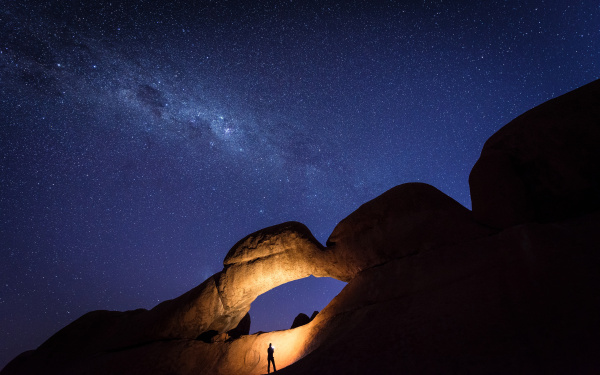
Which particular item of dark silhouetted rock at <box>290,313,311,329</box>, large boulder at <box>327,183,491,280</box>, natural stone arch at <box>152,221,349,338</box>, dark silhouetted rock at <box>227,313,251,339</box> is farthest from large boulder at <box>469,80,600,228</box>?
dark silhouetted rock at <box>227,313,251,339</box>

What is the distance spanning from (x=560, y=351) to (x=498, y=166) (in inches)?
196

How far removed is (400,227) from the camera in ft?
29.8

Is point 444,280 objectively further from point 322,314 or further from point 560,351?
point 322,314

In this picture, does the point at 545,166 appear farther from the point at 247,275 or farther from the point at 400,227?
the point at 247,275

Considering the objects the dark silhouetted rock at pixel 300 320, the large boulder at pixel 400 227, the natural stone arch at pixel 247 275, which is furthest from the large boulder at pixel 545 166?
the dark silhouetted rock at pixel 300 320

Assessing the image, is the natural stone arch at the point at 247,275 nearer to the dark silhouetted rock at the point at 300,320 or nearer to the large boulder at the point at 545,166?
the large boulder at the point at 545,166

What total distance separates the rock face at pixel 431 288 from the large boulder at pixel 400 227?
0.05 metres

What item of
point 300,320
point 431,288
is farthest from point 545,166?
point 300,320

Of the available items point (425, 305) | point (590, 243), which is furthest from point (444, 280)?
point (590, 243)

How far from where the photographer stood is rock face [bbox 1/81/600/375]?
13.8ft

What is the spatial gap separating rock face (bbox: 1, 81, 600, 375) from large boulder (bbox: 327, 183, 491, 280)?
0.15 ft

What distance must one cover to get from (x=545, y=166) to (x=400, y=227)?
405cm

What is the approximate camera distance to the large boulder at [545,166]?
Result: 21.4 ft

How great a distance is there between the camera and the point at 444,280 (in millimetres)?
6363
